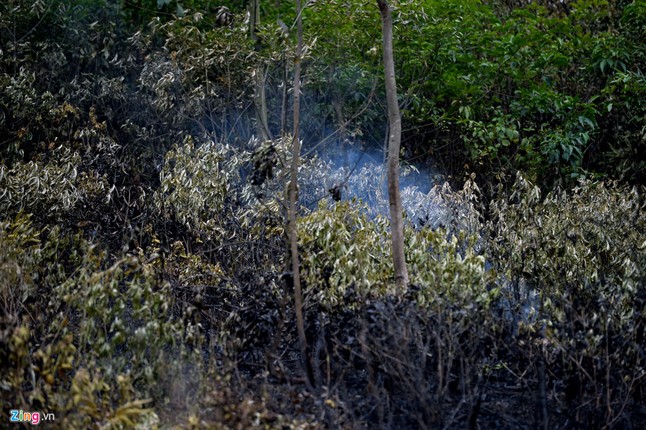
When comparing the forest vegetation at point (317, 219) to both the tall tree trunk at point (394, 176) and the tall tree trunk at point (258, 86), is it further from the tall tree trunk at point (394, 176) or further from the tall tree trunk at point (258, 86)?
the tall tree trunk at point (394, 176)

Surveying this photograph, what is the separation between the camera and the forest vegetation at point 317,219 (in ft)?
12.0

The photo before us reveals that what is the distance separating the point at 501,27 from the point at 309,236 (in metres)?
4.15

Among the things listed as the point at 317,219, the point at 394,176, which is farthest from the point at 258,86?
the point at 394,176

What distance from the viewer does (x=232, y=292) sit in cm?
535

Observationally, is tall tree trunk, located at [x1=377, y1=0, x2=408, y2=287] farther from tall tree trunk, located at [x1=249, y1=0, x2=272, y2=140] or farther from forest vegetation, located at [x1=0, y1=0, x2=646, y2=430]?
tall tree trunk, located at [x1=249, y1=0, x2=272, y2=140]

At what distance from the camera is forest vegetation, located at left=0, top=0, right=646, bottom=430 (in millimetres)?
3658

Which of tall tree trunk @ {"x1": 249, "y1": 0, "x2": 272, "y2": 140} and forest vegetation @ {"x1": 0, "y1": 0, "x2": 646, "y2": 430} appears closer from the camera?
forest vegetation @ {"x1": 0, "y1": 0, "x2": 646, "y2": 430}

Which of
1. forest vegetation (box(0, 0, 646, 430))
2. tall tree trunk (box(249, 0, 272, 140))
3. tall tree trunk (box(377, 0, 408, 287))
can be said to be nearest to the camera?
forest vegetation (box(0, 0, 646, 430))

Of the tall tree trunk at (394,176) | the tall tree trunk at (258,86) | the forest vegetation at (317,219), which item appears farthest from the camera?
the tall tree trunk at (258,86)

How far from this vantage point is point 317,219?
16.7ft

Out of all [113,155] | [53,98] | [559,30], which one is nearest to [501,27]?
[559,30]

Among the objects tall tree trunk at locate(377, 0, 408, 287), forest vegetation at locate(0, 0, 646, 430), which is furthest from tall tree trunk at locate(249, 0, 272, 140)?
tall tree trunk at locate(377, 0, 408, 287)

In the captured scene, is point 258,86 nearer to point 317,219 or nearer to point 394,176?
point 317,219

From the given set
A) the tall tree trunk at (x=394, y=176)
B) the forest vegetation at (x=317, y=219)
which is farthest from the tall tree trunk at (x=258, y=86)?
the tall tree trunk at (x=394, y=176)
